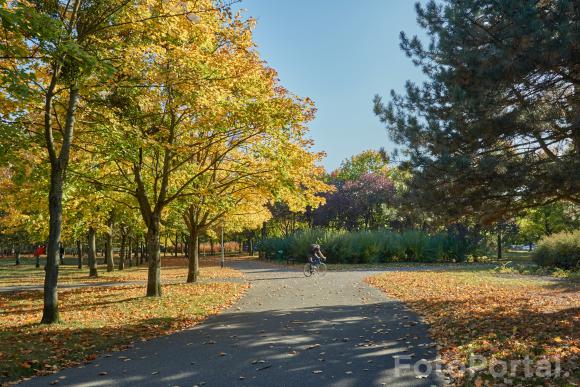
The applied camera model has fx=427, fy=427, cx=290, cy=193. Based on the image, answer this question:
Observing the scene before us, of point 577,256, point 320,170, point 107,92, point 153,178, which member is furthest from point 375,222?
point 107,92

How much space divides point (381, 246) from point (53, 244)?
90.8 feet

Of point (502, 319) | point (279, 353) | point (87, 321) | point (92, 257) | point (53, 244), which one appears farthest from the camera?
point (92, 257)

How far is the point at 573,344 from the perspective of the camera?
22.3ft

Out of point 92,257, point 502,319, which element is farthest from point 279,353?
point 92,257

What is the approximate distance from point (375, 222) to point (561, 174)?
4854cm

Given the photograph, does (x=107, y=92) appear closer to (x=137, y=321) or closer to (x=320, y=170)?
(x=137, y=321)

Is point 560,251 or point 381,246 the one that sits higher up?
point 381,246

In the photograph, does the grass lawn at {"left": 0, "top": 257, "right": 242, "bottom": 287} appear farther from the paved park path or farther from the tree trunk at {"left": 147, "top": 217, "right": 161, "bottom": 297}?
the paved park path

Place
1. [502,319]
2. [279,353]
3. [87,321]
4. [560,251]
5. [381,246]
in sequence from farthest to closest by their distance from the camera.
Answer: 1. [381,246]
2. [560,251]
3. [87,321]
4. [502,319]
5. [279,353]

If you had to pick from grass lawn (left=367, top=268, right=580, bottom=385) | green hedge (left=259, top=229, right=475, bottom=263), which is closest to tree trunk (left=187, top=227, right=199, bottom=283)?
grass lawn (left=367, top=268, right=580, bottom=385)

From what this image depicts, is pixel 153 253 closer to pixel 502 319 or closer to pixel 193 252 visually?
pixel 193 252

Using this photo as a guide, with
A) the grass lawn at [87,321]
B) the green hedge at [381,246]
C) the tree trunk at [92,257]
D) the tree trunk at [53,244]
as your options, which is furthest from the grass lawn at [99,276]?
the tree trunk at [53,244]

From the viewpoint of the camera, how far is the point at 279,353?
23.4ft

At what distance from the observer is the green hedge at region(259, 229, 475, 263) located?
33.6 meters
